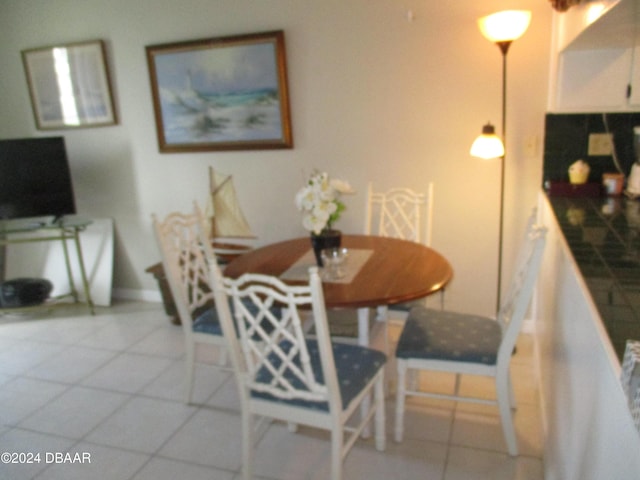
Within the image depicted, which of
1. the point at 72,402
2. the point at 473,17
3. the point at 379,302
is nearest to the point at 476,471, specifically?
the point at 379,302

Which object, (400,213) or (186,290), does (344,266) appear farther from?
(400,213)

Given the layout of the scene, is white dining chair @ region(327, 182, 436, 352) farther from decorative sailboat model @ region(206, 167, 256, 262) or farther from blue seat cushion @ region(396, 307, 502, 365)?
decorative sailboat model @ region(206, 167, 256, 262)

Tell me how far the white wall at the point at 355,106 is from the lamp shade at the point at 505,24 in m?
0.35

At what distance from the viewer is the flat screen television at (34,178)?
11.5ft

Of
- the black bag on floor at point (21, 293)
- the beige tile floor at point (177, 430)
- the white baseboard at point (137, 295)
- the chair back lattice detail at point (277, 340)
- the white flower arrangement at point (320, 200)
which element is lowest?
the beige tile floor at point (177, 430)

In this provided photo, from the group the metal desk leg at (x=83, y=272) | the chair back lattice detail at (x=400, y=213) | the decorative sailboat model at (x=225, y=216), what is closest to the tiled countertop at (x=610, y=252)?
the chair back lattice detail at (x=400, y=213)

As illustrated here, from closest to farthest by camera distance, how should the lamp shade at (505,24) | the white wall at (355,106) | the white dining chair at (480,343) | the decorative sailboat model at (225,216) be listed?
the white dining chair at (480,343) < the lamp shade at (505,24) < the white wall at (355,106) < the decorative sailboat model at (225,216)

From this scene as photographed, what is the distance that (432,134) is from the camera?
297 centimetres

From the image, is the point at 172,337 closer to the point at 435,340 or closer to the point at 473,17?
the point at 435,340

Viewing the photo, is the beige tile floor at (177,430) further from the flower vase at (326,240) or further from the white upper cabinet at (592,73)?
the white upper cabinet at (592,73)

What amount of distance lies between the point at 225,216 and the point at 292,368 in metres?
1.94

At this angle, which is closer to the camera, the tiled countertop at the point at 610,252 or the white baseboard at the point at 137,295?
the tiled countertop at the point at 610,252

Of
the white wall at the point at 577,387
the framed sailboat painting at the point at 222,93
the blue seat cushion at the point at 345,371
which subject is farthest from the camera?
the framed sailboat painting at the point at 222,93

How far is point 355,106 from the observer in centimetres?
307
